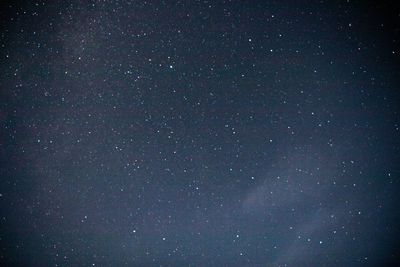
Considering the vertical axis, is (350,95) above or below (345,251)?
above

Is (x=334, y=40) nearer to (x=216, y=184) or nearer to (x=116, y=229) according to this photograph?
(x=216, y=184)

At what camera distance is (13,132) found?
602mm

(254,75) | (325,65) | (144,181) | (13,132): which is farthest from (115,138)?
(325,65)

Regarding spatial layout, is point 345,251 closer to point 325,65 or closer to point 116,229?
point 325,65

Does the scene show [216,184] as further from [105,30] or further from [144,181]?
[105,30]

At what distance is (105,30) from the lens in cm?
58

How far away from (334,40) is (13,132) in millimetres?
711

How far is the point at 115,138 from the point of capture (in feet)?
1.97

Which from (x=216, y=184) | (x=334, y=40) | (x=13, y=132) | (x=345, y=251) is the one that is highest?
(x=13, y=132)

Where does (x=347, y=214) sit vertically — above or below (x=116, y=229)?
below

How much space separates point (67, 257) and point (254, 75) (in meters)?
0.58

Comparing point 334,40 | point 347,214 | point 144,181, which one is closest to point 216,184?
point 144,181

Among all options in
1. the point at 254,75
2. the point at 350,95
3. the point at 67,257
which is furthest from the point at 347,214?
the point at 67,257

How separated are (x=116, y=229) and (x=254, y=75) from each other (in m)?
0.45
